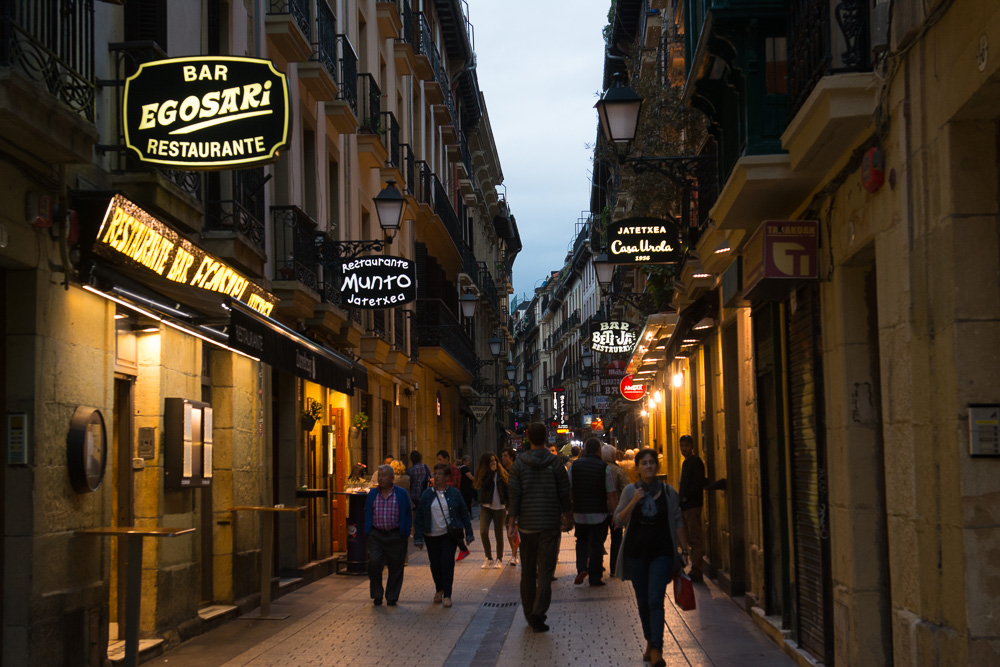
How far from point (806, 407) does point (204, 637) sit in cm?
604

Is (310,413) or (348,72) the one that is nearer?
(310,413)

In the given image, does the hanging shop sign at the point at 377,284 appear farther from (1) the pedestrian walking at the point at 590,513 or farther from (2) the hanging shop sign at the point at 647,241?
(1) the pedestrian walking at the point at 590,513

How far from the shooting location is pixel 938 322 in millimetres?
6289

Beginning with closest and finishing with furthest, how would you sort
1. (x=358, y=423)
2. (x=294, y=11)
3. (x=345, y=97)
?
1. (x=294, y=11)
2. (x=345, y=97)
3. (x=358, y=423)

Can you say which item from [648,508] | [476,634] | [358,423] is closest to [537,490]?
[476,634]

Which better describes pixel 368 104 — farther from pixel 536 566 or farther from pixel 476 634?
pixel 476 634

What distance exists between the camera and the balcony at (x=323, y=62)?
16844 millimetres

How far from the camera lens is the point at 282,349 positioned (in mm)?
12367

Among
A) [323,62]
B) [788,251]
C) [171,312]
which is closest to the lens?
[788,251]

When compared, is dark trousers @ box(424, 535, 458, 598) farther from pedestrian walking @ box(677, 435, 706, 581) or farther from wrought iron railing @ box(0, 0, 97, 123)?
wrought iron railing @ box(0, 0, 97, 123)

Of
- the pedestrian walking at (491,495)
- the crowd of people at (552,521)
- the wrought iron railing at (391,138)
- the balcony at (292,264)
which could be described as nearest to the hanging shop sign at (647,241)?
the crowd of people at (552,521)

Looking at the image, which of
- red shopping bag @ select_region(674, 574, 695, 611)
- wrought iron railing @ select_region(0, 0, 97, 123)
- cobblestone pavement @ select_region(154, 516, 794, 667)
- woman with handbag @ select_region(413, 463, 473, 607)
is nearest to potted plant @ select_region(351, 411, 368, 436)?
cobblestone pavement @ select_region(154, 516, 794, 667)

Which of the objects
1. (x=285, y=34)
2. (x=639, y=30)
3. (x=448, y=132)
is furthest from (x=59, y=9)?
(x=448, y=132)

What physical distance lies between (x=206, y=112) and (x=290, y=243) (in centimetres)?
711
